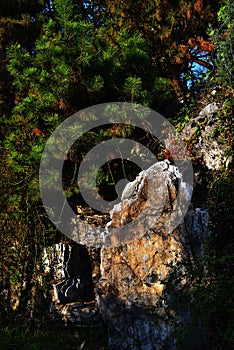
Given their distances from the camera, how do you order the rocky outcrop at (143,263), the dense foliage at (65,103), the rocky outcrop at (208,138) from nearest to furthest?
the rocky outcrop at (143,263)
the dense foliage at (65,103)
the rocky outcrop at (208,138)

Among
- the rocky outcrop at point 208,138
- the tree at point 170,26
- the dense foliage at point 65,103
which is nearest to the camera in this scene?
the dense foliage at point 65,103

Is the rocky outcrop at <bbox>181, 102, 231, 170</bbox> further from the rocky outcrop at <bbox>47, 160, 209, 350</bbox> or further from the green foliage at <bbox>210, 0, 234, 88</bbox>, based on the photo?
the rocky outcrop at <bbox>47, 160, 209, 350</bbox>

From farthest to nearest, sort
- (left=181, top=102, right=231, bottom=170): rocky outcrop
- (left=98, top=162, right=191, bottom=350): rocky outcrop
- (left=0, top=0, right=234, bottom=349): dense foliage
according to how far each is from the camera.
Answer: (left=181, top=102, right=231, bottom=170): rocky outcrop, (left=0, top=0, right=234, bottom=349): dense foliage, (left=98, top=162, right=191, bottom=350): rocky outcrop

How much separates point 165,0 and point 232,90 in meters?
2.63

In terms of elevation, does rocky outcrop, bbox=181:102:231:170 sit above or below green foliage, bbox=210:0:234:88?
below

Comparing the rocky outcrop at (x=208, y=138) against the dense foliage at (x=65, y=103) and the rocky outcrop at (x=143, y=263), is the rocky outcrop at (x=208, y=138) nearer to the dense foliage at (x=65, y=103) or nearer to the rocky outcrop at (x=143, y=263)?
the dense foliage at (x=65, y=103)

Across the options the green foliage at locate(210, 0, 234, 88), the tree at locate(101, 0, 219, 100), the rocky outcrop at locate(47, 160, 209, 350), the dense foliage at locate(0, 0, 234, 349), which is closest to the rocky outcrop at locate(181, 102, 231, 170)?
the dense foliage at locate(0, 0, 234, 349)

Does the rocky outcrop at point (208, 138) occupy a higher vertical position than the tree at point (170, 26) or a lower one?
lower

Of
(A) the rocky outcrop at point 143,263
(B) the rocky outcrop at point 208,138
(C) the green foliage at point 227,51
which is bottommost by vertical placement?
(A) the rocky outcrop at point 143,263

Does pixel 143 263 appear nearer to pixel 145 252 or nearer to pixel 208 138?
pixel 145 252

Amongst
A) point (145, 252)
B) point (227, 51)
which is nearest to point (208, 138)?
point (227, 51)

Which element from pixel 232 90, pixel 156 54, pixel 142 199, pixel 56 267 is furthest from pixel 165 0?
pixel 56 267

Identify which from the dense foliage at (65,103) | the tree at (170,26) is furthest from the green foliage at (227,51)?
the tree at (170,26)

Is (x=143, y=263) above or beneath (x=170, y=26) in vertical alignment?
beneath
